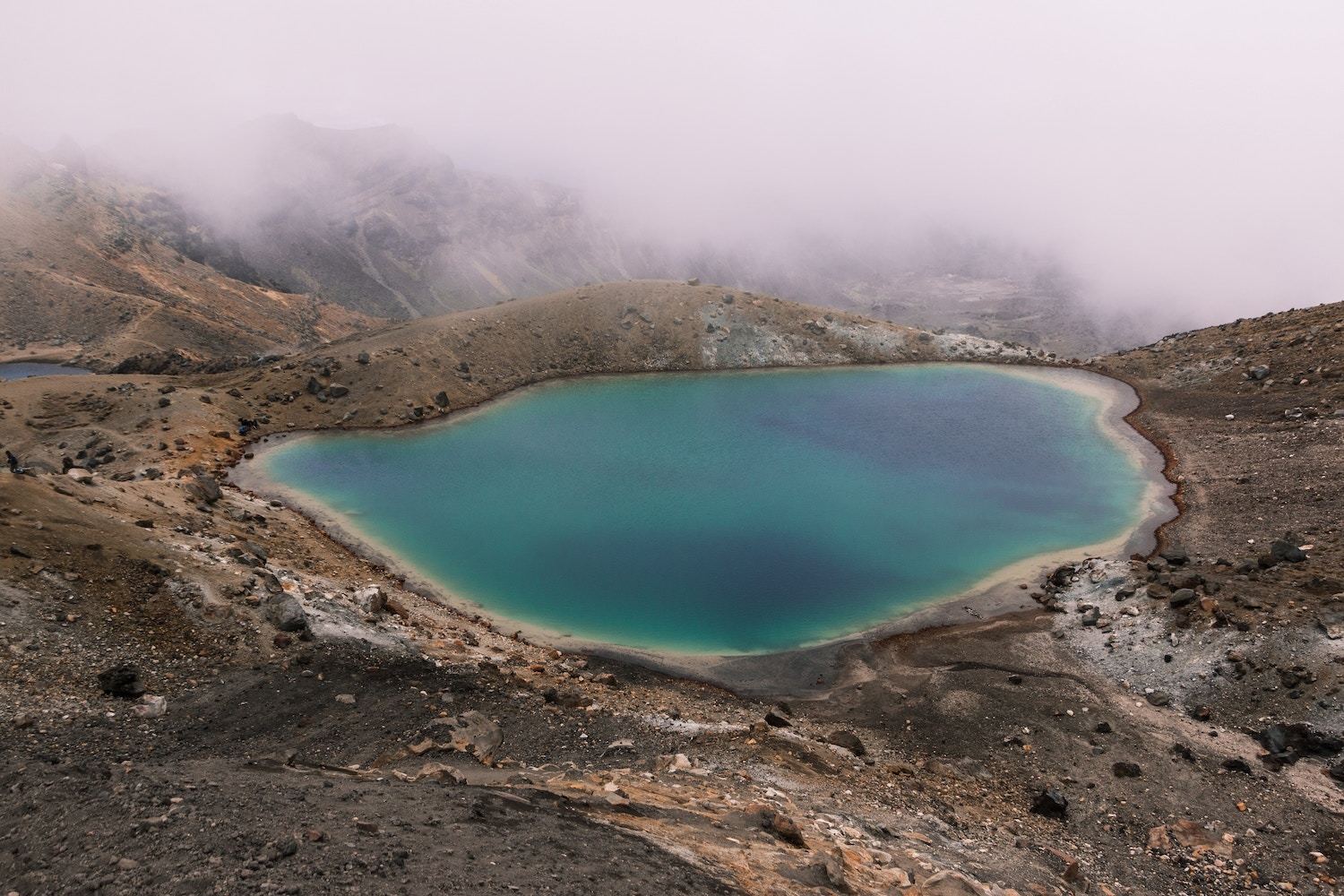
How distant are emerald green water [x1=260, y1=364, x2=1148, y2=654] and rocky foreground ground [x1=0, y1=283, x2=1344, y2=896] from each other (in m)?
3.81

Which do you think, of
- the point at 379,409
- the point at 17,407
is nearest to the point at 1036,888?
the point at 379,409

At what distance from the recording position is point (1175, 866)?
63.3ft

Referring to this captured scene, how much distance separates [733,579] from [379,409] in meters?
41.5

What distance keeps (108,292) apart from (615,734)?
419 feet

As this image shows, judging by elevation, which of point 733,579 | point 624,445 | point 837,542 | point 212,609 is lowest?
point 212,609

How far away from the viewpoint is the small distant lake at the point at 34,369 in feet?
297

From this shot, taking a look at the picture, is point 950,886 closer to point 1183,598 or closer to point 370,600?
point 1183,598

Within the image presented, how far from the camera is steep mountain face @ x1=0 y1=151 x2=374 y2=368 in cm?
10200

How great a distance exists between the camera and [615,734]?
23625mm

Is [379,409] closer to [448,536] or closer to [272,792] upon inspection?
[448,536]

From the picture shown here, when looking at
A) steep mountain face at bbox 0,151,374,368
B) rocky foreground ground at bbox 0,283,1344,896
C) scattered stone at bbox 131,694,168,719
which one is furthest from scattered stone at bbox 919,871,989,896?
steep mountain face at bbox 0,151,374,368

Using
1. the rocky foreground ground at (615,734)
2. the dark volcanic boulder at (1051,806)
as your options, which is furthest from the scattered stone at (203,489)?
the dark volcanic boulder at (1051,806)

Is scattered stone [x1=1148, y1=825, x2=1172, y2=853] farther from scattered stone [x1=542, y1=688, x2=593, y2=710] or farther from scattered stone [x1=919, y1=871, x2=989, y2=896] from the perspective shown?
scattered stone [x1=542, y1=688, x2=593, y2=710]

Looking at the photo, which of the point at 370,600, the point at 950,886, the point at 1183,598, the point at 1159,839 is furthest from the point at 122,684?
the point at 1183,598
